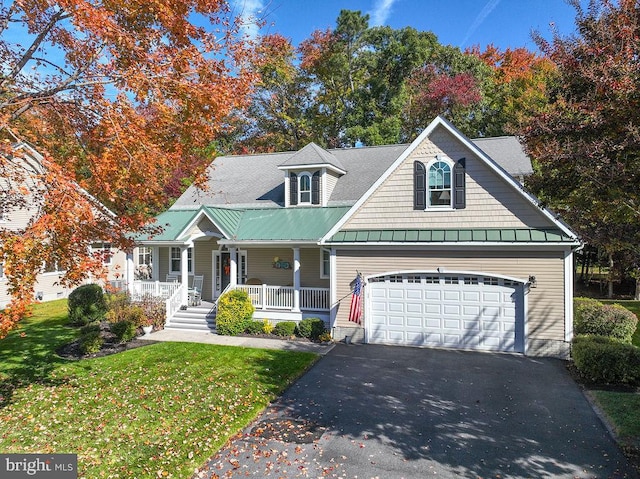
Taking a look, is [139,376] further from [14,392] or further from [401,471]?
[401,471]

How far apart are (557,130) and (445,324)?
8082mm

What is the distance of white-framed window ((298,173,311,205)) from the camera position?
2034cm

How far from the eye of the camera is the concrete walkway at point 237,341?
1481cm

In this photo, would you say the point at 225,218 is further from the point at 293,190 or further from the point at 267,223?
the point at 293,190

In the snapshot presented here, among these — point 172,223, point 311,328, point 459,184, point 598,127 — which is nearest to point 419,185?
point 459,184

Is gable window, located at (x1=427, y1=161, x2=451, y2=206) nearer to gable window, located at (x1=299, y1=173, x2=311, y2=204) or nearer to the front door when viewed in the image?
gable window, located at (x1=299, y1=173, x2=311, y2=204)

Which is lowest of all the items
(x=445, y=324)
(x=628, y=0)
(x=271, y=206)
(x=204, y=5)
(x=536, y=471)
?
(x=536, y=471)

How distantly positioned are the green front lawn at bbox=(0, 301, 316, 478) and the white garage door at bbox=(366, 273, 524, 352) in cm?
327

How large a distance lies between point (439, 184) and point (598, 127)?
7249 mm

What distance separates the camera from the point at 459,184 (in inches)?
573

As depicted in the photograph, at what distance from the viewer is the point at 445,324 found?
47.7 ft

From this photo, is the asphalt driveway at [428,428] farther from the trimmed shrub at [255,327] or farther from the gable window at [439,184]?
the gable window at [439,184]

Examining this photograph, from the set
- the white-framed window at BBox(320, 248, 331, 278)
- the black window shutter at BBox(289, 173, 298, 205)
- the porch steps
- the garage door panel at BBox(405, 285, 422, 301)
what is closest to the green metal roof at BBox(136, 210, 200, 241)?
the porch steps

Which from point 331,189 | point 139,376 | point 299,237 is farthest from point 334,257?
point 139,376
